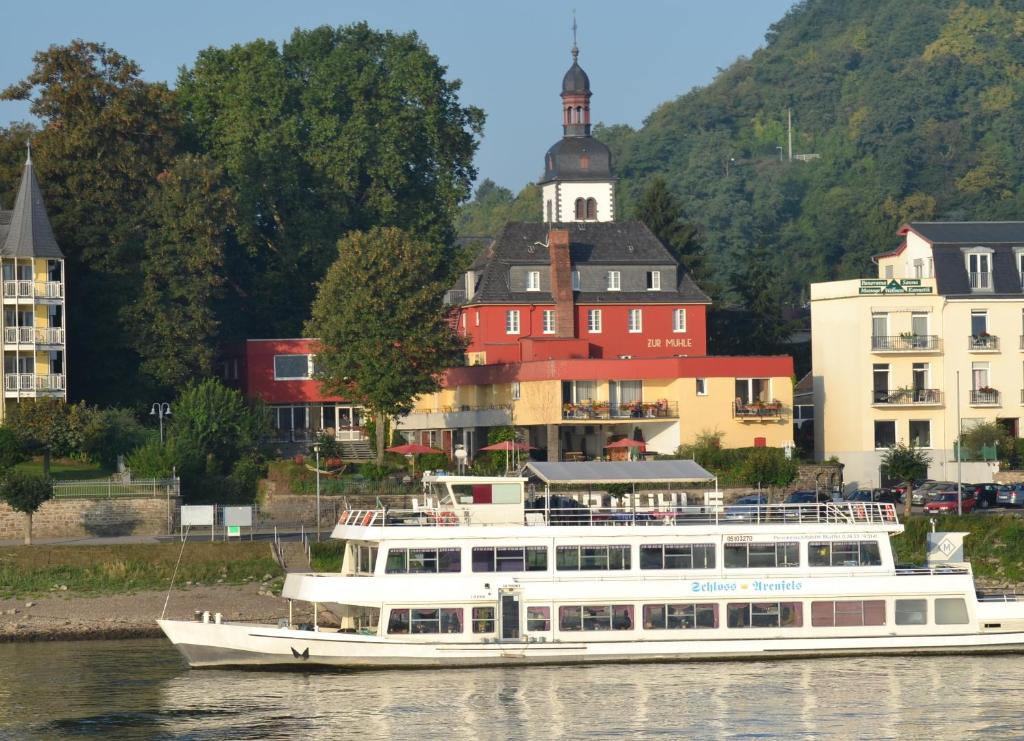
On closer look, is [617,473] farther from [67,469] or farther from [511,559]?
[67,469]

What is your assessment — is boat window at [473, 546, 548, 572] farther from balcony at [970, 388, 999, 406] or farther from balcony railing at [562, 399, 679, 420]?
balcony at [970, 388, 999, 406]

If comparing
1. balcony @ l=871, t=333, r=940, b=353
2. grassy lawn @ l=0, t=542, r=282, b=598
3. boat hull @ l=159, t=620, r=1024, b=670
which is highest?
balcony @ l=871, t=333, r=940, b=353

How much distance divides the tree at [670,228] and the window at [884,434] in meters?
25.4

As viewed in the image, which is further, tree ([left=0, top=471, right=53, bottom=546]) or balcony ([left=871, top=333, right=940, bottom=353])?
balcony ([left=871, top=333, right=940, bottom=353])

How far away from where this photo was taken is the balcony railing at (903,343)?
82.0 m

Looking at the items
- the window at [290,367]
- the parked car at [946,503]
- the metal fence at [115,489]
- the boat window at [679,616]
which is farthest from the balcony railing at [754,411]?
the boat window at [679,616]

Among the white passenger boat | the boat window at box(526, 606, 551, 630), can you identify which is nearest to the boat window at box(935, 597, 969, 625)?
the white passenger boat

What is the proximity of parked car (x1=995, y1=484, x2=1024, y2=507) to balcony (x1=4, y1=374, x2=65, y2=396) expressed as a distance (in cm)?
3925

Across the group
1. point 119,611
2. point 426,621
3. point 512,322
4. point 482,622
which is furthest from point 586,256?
point 426,621

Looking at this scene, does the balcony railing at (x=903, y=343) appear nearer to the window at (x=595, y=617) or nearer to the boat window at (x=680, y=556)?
the boat window at (x=680, y=556)

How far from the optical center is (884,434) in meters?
82.1

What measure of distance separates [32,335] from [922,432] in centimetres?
3892

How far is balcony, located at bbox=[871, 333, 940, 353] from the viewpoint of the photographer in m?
82.0

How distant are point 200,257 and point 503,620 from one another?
44986mm
